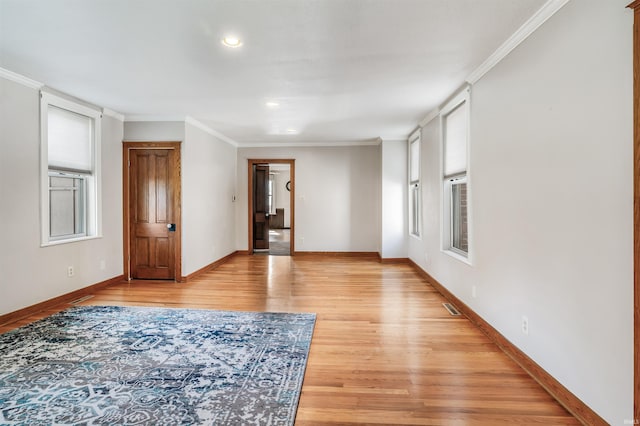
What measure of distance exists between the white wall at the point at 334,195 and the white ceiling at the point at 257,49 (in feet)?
9.36

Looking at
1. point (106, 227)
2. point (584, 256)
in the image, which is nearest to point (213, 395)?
point (584, 256)

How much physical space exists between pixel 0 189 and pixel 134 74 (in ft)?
5.70

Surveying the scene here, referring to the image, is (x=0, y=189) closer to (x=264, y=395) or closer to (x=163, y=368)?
(x=163, y=368)

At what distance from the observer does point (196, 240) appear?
550 cm

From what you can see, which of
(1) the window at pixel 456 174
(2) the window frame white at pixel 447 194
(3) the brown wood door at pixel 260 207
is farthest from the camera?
(3) the brown wood door at pixel 260 207

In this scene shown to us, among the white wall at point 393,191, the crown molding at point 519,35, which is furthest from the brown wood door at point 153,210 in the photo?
the crown molding at point 519,35

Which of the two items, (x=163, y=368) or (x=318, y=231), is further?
(x=318, y=231)

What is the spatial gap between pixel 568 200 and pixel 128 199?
551 centimetres

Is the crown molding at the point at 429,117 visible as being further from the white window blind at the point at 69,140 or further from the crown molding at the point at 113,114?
the white window blind at the point at 69,140

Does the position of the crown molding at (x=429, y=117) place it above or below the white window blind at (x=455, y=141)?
above

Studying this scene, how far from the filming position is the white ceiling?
86.7 inches

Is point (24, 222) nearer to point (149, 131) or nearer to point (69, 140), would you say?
point (69, 140)

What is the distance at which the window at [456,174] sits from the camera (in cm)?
374

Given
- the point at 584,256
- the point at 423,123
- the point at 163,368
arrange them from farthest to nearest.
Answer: the point at 423,123, the point at 163,368, the point at 584,256
